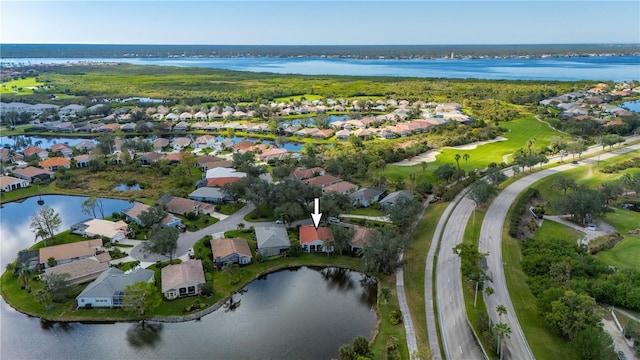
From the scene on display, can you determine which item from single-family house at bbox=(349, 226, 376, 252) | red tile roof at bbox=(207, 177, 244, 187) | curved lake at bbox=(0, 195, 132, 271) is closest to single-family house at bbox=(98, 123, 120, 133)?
curved lake at bbox=(0, 195, 132, 271)

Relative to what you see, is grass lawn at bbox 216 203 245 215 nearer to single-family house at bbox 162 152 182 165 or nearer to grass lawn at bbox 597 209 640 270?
single-family house at bbox 162 152 182 165

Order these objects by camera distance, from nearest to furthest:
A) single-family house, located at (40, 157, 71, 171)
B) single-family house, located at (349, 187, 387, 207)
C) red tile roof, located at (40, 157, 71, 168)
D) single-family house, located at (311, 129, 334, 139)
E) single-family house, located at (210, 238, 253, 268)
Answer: single-family house, located at (210, 238, 253, 268) → single-family house, located at (349, 187, 387, 207) → single-family house, located at (40, 157, 71, 171) → red tile roof, located at (40, 157, 71, 168) → single-family house, located at (311, 129, 334, 139)

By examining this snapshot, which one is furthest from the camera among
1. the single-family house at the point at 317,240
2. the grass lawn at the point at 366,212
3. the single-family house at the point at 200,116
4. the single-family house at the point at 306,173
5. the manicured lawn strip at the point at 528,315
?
the single-family house at the point at 200,116

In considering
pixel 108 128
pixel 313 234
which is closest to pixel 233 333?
pixel 313 234

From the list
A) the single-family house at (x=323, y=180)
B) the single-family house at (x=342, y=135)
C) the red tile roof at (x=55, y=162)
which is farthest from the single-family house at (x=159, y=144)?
the single-family house at (x=323, y=180)

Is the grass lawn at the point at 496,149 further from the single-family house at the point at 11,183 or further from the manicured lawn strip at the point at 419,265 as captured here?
the single-family house at the point at 11,183

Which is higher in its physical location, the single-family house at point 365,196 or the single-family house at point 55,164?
the single-family house at point 55,164
